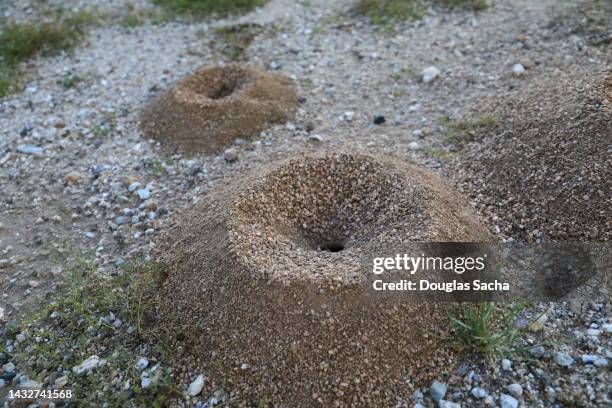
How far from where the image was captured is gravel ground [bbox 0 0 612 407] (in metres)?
3.13

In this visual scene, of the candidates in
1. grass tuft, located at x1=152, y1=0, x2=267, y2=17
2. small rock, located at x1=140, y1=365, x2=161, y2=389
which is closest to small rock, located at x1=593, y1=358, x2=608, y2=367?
small rock, located at x1=140, y1=365, x2=161, y2=389

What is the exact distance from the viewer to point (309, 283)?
312cm

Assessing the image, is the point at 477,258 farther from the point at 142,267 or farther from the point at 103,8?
the point at 103,8

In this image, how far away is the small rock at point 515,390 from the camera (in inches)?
112

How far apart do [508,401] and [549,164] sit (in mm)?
1872

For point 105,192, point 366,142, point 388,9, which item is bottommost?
point 105,192

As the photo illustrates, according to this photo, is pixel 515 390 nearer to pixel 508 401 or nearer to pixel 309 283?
pixel 508 401

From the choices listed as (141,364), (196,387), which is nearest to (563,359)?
(196,387)

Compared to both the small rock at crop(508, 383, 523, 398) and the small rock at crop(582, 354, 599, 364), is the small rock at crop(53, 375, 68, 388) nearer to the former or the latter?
the small rock at crop(508, 383, 523, 398)

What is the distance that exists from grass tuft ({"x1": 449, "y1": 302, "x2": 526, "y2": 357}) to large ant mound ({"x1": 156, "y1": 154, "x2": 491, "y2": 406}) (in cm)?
10

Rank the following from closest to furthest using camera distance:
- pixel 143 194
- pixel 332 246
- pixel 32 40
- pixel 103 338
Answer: pixel 103 338, pixel 332 246, pixel 143 194, pixel 32 40

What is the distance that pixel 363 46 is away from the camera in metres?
6.22

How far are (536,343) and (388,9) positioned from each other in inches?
191

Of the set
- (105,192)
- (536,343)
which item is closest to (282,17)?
(105,192)
